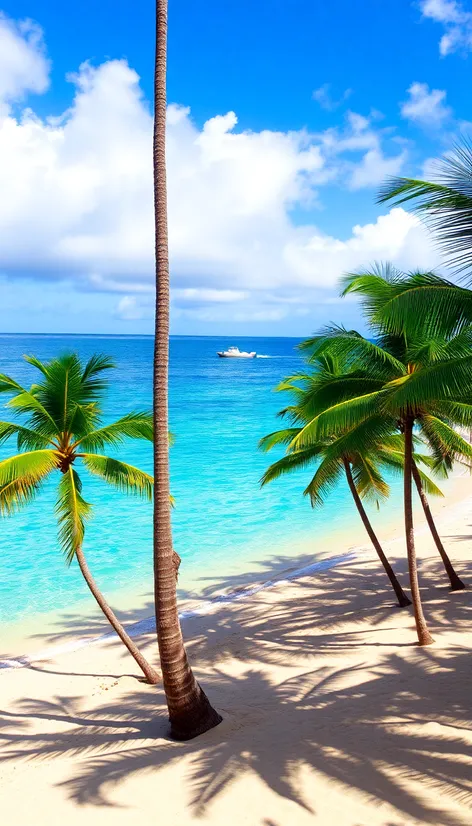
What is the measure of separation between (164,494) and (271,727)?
3.39m

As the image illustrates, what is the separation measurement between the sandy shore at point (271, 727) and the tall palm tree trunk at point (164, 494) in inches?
16.2

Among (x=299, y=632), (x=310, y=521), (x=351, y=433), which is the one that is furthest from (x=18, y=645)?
(x=310, y=521)

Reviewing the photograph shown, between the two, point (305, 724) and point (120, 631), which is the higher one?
point (120, 631)

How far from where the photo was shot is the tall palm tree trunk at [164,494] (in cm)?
768

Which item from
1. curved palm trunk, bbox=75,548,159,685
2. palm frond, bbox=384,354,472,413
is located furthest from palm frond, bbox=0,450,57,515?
palm frond, bbox=384,354,472,413

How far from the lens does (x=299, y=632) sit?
40.9ft

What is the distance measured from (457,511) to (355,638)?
12147 millimetres

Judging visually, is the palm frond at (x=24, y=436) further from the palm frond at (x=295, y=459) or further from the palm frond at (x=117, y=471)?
the palm frond at (x=295, y=459)

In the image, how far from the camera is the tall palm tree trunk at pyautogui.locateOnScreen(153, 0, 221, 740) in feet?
25.2

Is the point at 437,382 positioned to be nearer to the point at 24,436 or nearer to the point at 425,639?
the point at 425,639

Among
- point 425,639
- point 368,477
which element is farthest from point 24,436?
point 368,477

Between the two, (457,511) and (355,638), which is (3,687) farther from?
(457,511)

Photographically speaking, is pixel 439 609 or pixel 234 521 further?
pixel 234 521

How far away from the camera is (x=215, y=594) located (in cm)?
1609
